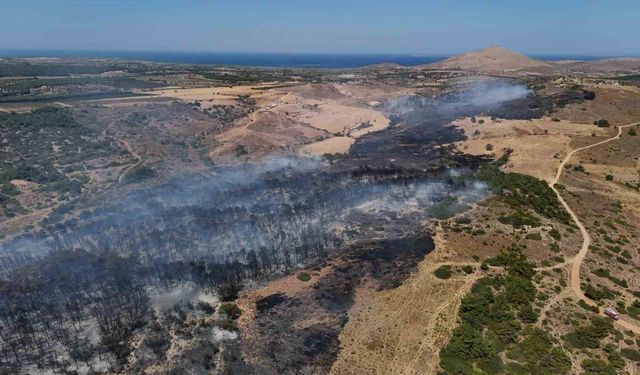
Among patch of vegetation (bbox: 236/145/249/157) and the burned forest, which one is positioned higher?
patch of vegetation (bbox: 236/145/249/157)

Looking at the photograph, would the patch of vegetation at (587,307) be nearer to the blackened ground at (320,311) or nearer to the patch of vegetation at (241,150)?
the blackened ground at (320,311)

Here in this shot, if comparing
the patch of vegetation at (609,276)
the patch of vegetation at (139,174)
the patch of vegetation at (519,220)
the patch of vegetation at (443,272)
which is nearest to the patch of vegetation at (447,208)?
the patch of vegetation at (519,220)

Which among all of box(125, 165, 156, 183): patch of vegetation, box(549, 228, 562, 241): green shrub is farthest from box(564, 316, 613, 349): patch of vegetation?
box(125, 165, 156, 183): patch of vegetation

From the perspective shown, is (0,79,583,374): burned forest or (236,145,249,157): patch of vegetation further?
(236,145,249,157): patch of vegetation

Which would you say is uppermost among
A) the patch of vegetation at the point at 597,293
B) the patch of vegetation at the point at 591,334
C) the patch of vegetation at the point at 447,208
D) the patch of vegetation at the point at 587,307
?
the patch of vegetation at the point at 447,208

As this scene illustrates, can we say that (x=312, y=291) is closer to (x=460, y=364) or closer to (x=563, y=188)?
(x=460, y=364)

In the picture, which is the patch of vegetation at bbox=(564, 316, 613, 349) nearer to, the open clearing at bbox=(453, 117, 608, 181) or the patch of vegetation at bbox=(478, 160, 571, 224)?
the patch of vegetation at bbox=(478, 160, 571, 224)

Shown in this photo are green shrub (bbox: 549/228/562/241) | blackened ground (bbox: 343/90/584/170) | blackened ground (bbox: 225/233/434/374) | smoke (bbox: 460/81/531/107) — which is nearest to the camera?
blackened ground (bbox: 225/233/434/374)

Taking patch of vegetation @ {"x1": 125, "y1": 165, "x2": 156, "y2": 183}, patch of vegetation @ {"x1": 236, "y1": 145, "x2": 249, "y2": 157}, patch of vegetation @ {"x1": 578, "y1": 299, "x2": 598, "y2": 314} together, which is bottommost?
patch of vegetation @ {"x1": 578, "y1": 299, "x2": 598, "y2": 314}
